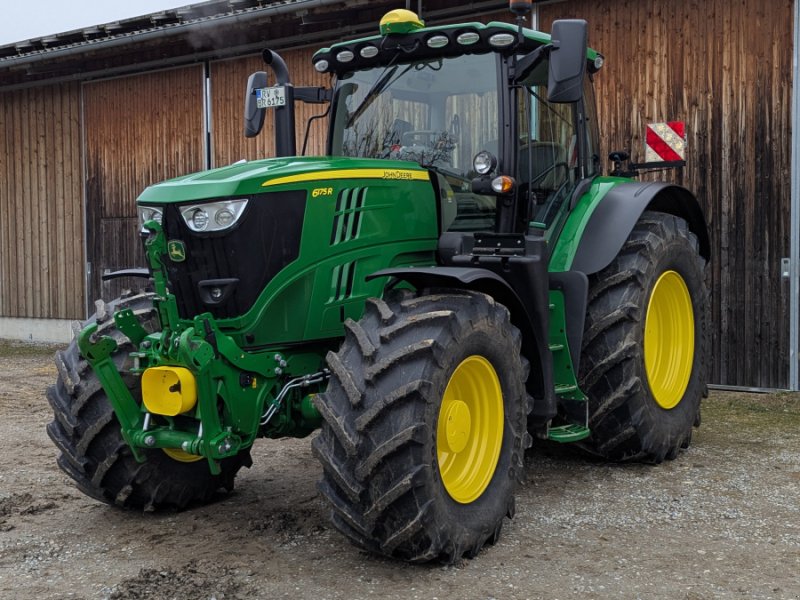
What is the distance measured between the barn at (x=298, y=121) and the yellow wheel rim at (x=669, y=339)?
227cm

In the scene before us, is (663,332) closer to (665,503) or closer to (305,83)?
(665,503)

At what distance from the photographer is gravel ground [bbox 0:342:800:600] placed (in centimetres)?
367

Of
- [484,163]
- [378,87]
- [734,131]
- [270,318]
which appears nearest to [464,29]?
[378,87]

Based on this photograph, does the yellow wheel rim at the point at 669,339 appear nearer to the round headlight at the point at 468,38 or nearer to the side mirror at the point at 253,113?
the round headlight at the point at 468,38

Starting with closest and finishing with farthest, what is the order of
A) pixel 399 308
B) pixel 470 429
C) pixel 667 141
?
1. pixel 399 308
2. pixel 470 429
3. pixel 667 141

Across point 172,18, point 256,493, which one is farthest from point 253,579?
point 172,18

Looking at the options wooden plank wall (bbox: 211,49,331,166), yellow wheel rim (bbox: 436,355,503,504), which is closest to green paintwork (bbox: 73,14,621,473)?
yellow wheel rim (bbox: 436,355,503,504)

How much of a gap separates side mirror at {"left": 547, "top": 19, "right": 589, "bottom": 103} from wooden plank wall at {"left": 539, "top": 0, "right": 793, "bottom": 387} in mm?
4266

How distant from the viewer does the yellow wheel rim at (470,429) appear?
402 centimetres

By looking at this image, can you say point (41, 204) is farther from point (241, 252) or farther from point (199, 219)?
point (241, 252)

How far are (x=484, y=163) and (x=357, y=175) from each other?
2.35ft

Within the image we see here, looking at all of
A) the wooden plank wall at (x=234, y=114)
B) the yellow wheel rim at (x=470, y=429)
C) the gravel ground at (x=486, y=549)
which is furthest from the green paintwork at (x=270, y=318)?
the wooden plank wall at (x=234, y=114)

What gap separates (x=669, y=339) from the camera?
6.05m

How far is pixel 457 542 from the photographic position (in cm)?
384
